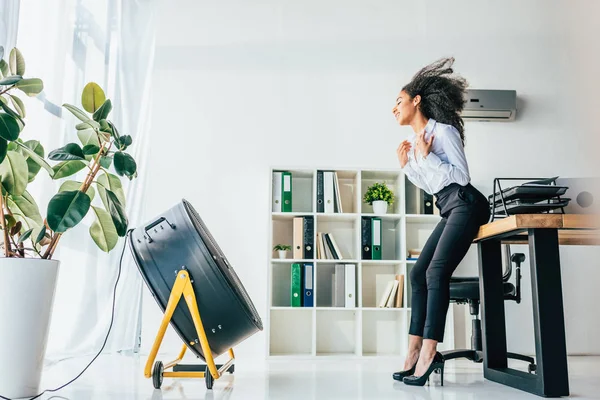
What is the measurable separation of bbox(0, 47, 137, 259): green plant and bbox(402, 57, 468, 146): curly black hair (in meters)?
1.31

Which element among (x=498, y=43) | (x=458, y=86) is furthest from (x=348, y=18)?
(x=458, y=86)

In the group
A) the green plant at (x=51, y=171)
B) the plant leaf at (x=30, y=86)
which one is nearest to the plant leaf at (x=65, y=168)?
the green plant at (x=51, y=171)

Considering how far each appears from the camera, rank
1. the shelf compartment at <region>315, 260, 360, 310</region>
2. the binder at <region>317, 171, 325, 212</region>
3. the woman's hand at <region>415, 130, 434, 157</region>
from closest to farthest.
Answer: the woman's hand at <region>415, 130, 434, 157</region> → the binder at <region>317, 171, 325, 212</region> → the shelf compartment at <region>315, 260, 360, 310</region>

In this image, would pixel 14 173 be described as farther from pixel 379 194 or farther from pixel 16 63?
pixel 379 194

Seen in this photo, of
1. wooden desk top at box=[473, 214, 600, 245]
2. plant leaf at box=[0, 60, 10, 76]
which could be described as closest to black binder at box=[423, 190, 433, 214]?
Answer: wooden desk top at box=[473, 214, 600, 245]

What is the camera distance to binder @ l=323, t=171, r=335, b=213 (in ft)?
12.5

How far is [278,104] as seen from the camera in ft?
13.4

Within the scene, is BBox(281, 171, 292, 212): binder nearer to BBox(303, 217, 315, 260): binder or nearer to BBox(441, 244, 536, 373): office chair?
BBox(303, 217, 315, 260): binder

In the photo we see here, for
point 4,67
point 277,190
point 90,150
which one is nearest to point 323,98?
point 277,190

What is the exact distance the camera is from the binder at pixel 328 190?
3795 mm

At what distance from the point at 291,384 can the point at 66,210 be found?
1.16 m

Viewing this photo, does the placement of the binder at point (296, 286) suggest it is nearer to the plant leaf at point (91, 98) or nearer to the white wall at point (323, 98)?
the white wall at point (323, 98)

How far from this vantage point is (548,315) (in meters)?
1.89

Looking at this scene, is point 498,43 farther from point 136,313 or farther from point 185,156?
point 136,313
